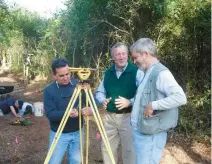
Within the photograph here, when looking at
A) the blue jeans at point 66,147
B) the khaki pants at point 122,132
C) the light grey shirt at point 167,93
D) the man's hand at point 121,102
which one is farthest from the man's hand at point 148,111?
the blue jeans at point 66,147

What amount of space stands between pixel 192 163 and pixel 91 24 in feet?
16.9

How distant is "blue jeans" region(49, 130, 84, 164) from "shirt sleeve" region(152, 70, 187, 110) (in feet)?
3.60

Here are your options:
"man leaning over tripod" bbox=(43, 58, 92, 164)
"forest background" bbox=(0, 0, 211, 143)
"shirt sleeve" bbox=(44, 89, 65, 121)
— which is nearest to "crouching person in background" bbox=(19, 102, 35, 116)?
"forest background" bbox=(0, 0, 211, 143)

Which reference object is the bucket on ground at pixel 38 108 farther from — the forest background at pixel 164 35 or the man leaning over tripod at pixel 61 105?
the man leaning over tripod at pixel 61 105

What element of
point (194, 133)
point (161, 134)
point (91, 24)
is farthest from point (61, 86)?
point (91, 24)

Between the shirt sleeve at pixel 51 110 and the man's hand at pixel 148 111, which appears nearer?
the man's hand at pixel 148 111

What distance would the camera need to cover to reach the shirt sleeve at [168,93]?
2453mm

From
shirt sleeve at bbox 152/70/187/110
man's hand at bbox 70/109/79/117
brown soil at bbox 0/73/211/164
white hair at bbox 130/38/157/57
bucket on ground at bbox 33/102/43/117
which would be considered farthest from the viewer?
bucket on ground at bbox 33/102/43/117

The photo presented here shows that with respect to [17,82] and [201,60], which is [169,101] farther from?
[17,82]

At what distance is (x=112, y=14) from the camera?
7812 millimetres

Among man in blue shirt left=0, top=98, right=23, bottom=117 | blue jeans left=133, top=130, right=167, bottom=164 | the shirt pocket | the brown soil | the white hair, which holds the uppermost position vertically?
the white hair

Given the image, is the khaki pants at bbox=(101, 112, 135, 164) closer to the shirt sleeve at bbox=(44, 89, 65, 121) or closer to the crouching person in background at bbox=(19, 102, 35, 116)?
the shirt sleeve at bbox=(44, 89, 65, 121)

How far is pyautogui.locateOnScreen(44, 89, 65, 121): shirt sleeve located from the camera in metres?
3.06

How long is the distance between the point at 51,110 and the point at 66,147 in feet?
1.50
